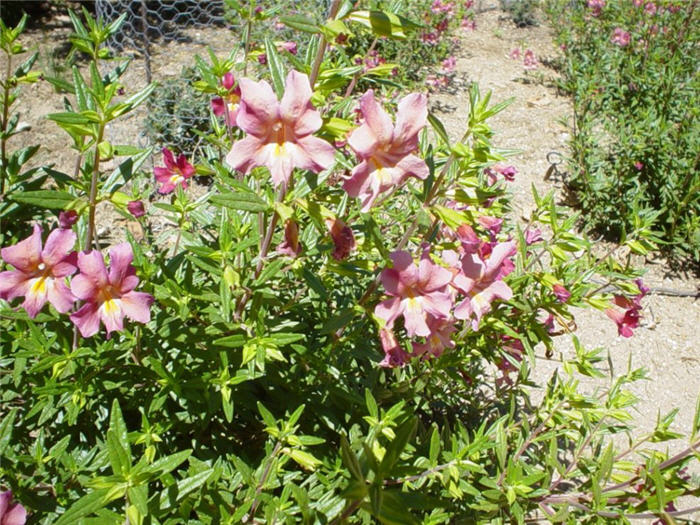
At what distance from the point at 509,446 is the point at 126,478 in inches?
63.1

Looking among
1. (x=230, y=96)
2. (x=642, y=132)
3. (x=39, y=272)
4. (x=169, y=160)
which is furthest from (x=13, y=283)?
(x=642, y=132)

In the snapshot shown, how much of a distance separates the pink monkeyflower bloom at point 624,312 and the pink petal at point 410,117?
114 cm

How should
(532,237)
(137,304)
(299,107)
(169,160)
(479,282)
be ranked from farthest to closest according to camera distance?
1. (169,160)
2. (532,237)
3. (479,282)
4. (137,304)
5. (299,107)

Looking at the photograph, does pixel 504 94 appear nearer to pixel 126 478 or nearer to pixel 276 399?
pixel 276 399

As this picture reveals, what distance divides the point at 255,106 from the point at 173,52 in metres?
6.32

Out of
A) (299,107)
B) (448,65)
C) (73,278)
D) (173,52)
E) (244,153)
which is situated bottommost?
(173,52)

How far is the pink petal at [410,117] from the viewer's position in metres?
1.17

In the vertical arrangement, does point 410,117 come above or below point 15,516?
above

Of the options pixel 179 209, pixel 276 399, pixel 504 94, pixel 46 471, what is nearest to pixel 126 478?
pixel 46 471

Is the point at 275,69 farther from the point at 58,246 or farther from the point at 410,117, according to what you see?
the point at 58,246

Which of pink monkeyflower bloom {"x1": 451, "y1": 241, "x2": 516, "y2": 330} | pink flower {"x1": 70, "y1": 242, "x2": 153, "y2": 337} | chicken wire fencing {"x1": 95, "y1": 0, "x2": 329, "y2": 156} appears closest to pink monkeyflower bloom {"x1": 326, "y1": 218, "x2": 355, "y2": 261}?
pink monkeyflower bloom {"x1": 451, "y1": 241, "x2": 516, "y2": 330}

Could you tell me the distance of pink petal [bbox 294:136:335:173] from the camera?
1.13m

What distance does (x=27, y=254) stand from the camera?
4.30 feet

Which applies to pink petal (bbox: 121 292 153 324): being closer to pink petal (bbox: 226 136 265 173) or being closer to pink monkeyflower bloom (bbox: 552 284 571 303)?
pink petal (bbox: 226 136 265 173)
